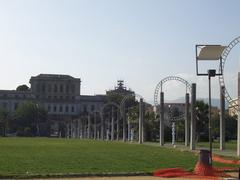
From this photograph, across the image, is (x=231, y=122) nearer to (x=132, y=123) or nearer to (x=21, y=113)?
(x=132, y=123)

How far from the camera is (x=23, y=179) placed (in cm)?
2236

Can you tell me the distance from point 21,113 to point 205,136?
331ft

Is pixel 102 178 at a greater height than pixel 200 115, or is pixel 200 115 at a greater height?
pixel 200 115

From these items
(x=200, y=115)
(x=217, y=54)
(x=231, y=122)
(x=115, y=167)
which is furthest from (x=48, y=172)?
(x=231, y=122)

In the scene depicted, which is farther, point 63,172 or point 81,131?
point 81,131

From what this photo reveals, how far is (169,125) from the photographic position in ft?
370

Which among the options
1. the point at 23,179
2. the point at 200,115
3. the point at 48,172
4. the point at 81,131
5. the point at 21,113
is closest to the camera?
the point at 23,179

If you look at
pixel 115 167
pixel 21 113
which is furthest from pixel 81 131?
pixel 115 167

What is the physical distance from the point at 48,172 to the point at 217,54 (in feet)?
29.6

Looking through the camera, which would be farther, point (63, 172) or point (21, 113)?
point (21, 113)

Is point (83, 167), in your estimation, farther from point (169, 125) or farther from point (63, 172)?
point (169, 125)

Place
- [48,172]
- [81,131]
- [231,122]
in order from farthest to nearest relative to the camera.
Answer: [81,131] → [231,122] → [48,172]

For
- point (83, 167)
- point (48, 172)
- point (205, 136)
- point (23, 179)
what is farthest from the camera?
point (205, 136)

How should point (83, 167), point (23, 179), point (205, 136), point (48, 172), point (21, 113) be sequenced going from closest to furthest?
point (23, 179)
point (48, 172)
point (83, 167)
point (205, 136)
point (21, 113)
